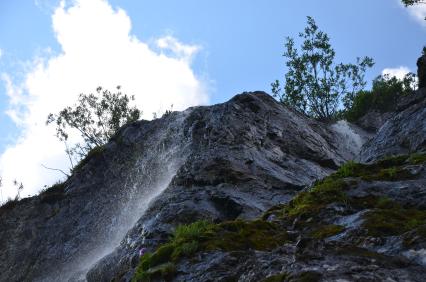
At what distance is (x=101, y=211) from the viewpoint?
29.8m

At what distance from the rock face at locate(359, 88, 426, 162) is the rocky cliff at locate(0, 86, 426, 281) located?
0.06 meters

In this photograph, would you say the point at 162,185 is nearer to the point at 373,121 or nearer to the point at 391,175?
the point at 391,175

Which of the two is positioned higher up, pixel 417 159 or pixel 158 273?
pixel 158 273

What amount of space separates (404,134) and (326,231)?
10195mm

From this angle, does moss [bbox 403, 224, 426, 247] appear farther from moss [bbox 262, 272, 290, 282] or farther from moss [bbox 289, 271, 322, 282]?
moss [bbox 262, 272, 290, 282]

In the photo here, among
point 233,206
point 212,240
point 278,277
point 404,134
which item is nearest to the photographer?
point 278,277

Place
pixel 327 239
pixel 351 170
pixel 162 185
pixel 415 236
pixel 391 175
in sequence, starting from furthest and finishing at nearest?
pixel 162 185 < pixel 351 170 < pixel 391 175 < pixel 327 239 < pixel 415 236

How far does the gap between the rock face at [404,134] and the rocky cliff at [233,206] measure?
0.06 meters

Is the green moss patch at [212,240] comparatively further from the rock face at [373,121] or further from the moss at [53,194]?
the rock face at [373,121]

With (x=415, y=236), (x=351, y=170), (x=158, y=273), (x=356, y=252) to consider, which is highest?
(x=158, y=273)

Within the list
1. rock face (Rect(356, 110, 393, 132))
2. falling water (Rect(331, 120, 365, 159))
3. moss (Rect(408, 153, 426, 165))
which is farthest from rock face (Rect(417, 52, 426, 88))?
rock face (Rect(356, 110, 393, 132))

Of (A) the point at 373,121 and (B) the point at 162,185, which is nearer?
(B) the point at 162,185

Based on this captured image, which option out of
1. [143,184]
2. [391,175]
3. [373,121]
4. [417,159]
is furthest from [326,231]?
[373,121]

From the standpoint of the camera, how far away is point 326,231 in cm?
877
